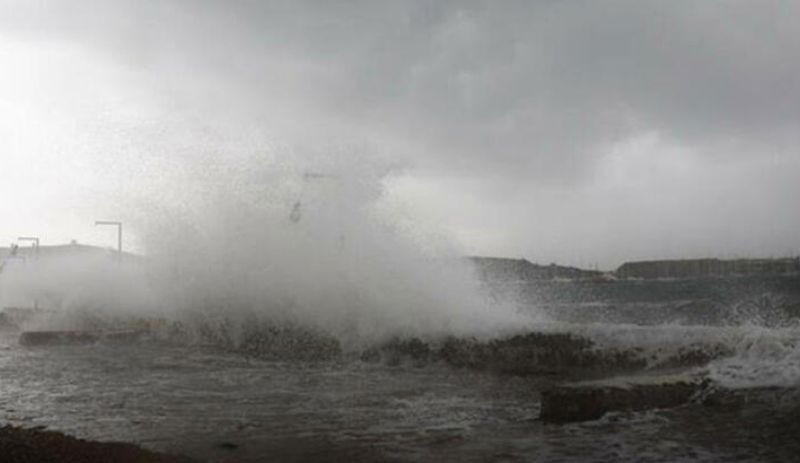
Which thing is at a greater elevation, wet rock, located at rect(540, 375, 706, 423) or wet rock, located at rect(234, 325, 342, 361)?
wet rock, located at rect(540, 375, 706, 423)

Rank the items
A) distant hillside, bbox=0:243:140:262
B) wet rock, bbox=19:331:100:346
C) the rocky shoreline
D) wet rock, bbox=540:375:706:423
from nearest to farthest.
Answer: the rocky shoreline < wet rock, bbox=540:375:706:423 < wet rock, bbox=19:331:100:346 < distant hillside, bbox=0:243:140:262

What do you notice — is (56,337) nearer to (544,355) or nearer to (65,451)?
(544,355)

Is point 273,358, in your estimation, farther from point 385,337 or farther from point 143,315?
point 143,315

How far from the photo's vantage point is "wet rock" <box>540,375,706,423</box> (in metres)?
8.48

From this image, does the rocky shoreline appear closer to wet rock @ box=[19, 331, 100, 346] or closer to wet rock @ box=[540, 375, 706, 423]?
wet rock @ box=[540, 375, 706, 423]

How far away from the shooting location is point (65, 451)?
6477 millimetres

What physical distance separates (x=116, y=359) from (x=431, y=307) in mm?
6804

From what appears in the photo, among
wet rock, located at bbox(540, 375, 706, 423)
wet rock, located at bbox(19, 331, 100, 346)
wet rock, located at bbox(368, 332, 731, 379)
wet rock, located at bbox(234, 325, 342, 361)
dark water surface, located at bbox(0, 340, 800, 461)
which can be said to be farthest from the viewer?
wet rock, located at bbox(19, 331, 100, 346)

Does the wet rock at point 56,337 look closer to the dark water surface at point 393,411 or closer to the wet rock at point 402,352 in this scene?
the dark water surface at point 393,411

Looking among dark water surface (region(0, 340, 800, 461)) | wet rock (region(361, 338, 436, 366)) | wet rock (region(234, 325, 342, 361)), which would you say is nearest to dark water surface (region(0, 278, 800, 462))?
dark water surface (region(0, 340, 800, 461))

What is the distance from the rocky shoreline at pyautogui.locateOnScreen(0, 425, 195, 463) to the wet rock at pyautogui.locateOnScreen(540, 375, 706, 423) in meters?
4.06

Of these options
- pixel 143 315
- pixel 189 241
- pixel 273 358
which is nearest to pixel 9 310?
pixel 143 315

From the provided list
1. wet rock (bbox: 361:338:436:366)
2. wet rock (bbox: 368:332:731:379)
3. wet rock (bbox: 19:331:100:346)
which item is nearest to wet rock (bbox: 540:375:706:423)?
wet rock (bbox: 368:332:731:379)

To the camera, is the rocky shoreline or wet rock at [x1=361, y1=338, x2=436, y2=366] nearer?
the rocky shoreline
